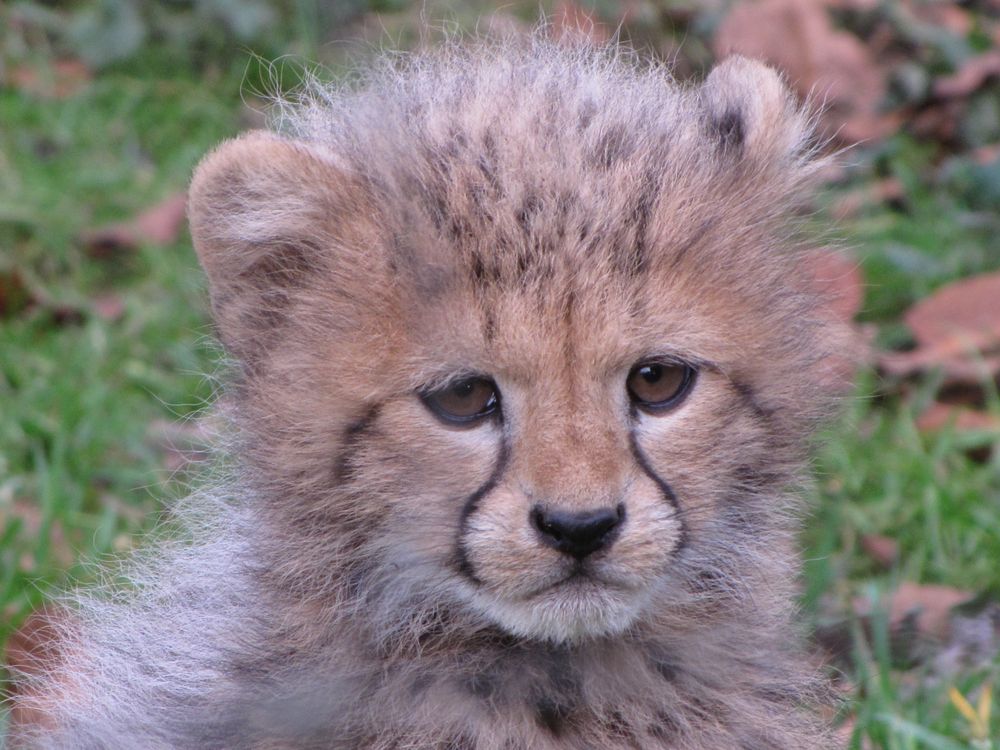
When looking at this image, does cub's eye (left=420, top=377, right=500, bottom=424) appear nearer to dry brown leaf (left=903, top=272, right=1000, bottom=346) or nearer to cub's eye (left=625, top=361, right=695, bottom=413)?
cub's eye (left=625, top=361, right=695, bottom=413)

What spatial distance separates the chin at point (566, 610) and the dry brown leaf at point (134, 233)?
15.4ft

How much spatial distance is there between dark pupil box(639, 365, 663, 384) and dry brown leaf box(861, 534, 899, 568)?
2684 millimetres

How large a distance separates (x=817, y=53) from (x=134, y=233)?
366 centimetres

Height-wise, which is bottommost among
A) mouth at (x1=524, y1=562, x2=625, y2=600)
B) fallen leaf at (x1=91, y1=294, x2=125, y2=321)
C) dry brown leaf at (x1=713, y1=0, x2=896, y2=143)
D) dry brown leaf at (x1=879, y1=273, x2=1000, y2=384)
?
fallen leaf at (x1=91, y1=294, x2=125, y2=321)

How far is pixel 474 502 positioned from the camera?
2.99 meters

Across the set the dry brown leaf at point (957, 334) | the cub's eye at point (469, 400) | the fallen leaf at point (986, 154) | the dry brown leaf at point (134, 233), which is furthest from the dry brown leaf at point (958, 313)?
the cub's eye at point (469, 400)

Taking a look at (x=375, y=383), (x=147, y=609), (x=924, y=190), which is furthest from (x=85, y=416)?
(x=924, y=190)

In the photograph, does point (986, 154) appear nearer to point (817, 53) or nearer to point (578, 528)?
point (817, 53)

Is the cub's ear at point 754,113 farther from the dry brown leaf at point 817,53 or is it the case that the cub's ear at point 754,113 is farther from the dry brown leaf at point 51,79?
the dry brown leaf at point 51,79

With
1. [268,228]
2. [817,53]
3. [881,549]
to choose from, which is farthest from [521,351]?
[817,53]

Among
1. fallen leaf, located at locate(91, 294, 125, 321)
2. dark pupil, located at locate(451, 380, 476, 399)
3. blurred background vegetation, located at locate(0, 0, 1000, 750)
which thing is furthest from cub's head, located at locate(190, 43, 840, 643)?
fallen leaf, located at locate(91, 294, 125, 321)

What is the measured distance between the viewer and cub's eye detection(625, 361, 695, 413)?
3.08m

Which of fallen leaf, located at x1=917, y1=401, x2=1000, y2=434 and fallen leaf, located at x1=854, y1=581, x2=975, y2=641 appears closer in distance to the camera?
fallen leaf, located at x1=854, y1=581, x2=975, y2=641

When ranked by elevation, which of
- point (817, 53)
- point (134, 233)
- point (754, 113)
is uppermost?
point (817, 53)
